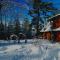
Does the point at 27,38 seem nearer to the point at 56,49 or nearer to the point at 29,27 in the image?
the point at 29,27

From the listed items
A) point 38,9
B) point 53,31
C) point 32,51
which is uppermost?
point 38,9

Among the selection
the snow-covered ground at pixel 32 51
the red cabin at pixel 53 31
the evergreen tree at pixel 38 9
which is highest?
the evergreen tree at pixel 38 9

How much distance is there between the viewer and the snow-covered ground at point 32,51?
2.63 m

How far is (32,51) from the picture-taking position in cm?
265

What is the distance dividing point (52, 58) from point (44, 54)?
0.08m

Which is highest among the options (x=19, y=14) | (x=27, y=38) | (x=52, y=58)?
(x=19, y=14)

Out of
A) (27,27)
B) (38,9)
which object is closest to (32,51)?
(27,27)

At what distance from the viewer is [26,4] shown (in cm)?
267

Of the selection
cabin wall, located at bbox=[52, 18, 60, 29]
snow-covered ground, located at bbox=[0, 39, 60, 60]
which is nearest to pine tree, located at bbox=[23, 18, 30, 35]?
snow-covered ground, located at bbox=[0, 39, 60, 60]

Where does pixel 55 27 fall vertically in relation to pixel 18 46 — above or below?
above

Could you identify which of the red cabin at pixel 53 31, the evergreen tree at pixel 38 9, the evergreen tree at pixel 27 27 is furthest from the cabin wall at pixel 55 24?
the evergreen tree at pixel 27 27

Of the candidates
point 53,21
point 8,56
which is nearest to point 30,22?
point 53,21

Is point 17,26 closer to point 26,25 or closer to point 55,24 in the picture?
point 26,25

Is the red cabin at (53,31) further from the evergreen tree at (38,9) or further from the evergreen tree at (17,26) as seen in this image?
the evergreen tree at (17,26)
